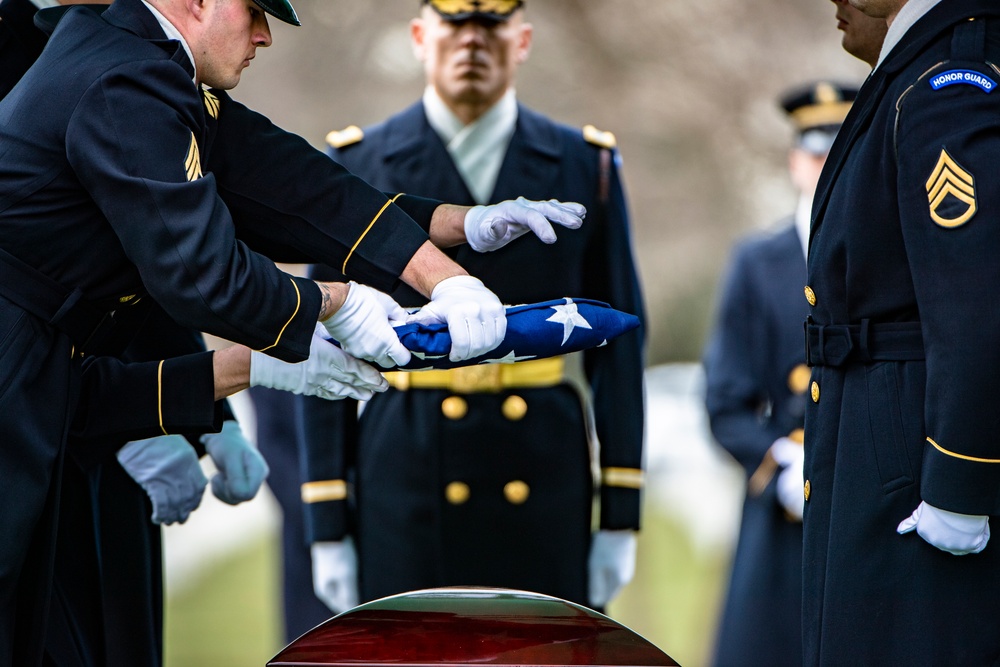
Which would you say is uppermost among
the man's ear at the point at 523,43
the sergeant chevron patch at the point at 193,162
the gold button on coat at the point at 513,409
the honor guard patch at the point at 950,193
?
the man's ear at the point at 523,43

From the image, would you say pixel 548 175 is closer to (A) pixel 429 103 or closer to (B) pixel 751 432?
(A) pixel 429 103

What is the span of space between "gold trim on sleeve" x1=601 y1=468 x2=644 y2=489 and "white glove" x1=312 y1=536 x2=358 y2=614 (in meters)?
0.69

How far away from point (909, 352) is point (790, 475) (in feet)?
5.96

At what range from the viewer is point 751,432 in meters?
4.28

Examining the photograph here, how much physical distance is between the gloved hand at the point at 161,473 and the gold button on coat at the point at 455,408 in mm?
693

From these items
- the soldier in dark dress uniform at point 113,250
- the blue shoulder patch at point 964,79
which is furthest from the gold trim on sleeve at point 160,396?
the blue shoulder patch at point 964,79

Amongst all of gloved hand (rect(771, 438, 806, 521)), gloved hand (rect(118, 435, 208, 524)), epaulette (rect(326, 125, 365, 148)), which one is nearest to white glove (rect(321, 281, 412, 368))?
gloved hand (rect(118, 435, 208, 524))

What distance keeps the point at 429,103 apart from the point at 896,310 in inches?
59.2

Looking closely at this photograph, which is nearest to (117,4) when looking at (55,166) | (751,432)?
(55,166)

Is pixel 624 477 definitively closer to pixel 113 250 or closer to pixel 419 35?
pixel 419 35

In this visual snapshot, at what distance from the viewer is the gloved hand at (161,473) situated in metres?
2.82

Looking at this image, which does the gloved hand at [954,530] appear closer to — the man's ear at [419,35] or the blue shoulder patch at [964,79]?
the blue shoulder patch at [964,79]

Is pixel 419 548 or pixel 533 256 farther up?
pixel 533 256

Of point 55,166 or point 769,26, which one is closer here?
point 55,166
